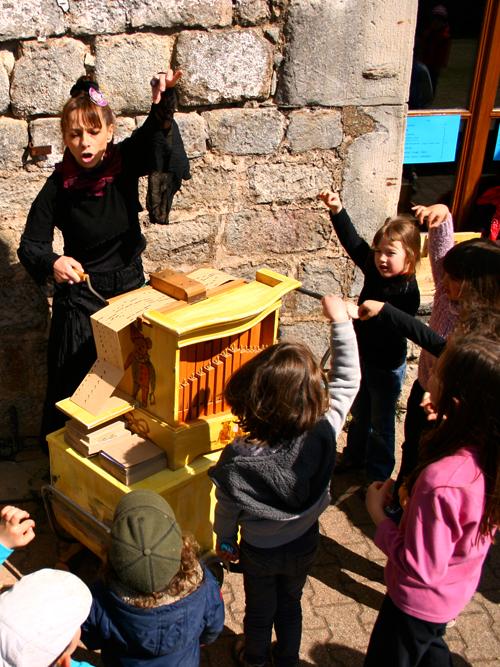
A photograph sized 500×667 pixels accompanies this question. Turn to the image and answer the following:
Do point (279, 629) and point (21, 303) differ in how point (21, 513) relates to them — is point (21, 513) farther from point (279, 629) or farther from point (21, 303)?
point (21, 303)

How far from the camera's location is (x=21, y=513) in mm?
2350

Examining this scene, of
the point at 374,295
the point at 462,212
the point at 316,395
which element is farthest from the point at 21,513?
the point at 462,212

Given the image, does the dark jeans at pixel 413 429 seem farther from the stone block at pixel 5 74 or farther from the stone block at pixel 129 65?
the stone block at pixel 5 74

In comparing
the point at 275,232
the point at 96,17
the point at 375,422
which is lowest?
the point at 375,422

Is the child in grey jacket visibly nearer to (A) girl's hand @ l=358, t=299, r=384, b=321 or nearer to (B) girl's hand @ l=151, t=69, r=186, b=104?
(A) girl's hand @ l=358, t=299, r=384, b=321

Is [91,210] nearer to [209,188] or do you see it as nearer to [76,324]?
[76,324]

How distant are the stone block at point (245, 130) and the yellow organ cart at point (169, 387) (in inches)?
38.8

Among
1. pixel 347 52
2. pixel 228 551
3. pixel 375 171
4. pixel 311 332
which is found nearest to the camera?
pixel 228 551

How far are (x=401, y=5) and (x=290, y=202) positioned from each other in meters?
1.13

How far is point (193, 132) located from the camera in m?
3.73

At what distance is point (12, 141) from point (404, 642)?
2.75m

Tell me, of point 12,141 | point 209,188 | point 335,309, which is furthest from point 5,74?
point 335,309

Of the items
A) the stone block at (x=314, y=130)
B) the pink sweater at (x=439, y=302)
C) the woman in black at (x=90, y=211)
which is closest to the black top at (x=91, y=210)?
the woman in black at (x=90, y=211)

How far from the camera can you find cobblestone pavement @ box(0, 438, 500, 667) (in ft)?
9.93
